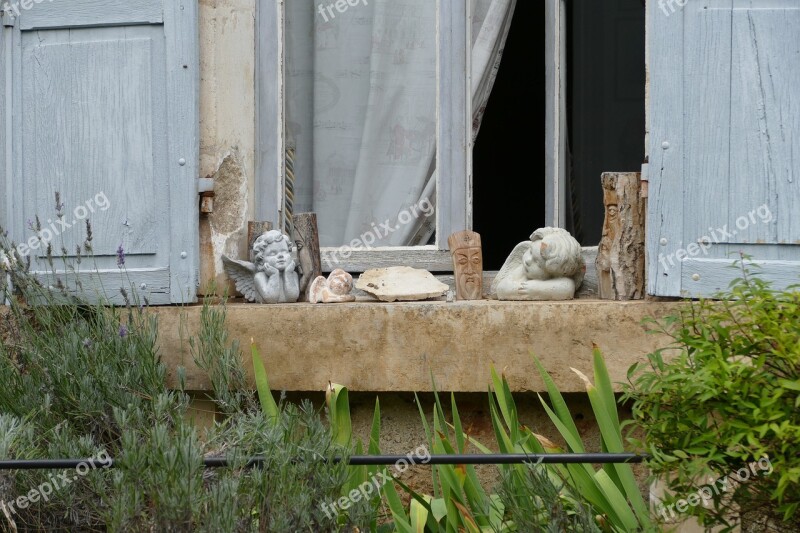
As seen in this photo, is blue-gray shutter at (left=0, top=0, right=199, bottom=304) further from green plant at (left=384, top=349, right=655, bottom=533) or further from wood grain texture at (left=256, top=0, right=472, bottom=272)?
green plant at (left=384, top=349, right=655, bottom=533)

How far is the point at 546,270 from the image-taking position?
13.4ft

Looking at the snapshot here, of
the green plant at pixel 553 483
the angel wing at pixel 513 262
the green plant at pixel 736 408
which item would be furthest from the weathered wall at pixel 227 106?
the green plant at pixel 736 408

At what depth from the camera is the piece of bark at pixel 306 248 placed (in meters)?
4.36

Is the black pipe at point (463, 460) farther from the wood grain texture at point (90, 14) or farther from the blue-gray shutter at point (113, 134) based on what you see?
the wood grain texture at point (90, 14)

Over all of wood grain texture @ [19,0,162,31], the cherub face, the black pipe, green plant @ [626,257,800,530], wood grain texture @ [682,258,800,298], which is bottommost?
the black pipe

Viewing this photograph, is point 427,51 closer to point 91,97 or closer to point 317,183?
point 317,183

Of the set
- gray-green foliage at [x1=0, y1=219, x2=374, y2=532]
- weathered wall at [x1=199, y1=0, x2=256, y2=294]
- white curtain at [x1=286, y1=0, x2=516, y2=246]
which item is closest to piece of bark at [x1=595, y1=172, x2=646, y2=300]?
white curtain at [x1=286, y1=0, x2=516, y2=246]

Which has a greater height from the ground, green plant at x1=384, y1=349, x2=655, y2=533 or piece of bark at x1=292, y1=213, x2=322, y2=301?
piece of bark at x1=292, y1=213, x2=322, y2=301

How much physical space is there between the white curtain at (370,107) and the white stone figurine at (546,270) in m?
0.57

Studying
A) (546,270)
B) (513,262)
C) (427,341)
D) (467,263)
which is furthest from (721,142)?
(427,341)

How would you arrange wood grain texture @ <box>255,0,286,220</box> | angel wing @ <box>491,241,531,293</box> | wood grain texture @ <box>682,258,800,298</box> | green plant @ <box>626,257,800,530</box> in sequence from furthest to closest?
wood grain texture @ <box>255,0,286,220</box>, angel wing @ <box>491,241,531,293</box>, wood grain texture @ <box>682,258,800,298</box>, green plant @ <box>626,257,800,530</box>

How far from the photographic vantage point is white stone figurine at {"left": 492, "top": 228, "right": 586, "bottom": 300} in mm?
4059

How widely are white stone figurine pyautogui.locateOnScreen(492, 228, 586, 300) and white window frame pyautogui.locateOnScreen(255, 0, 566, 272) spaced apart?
40 centimetres

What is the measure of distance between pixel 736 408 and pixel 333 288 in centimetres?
190
